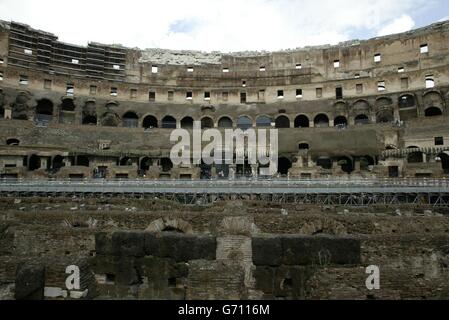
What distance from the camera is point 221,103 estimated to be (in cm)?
4722

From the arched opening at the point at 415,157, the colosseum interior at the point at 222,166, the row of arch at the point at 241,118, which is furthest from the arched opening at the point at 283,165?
the arched opening at the point at 415,157

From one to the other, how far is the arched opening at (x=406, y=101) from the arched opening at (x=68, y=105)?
129ft

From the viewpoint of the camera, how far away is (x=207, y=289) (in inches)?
235

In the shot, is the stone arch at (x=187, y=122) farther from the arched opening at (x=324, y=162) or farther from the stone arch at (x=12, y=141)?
the stone arch at (x=12, y=141)

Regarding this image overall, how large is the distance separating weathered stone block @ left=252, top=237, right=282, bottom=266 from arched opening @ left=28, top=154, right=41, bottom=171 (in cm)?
2811

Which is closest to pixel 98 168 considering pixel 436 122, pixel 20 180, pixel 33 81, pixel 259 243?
pixel 20 180

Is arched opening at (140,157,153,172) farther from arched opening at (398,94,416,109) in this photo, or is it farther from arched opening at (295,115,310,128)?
arched opening at (398,94,416,109)

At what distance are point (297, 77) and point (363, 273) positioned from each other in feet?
148

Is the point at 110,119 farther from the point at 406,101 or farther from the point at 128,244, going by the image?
the point at 128,244

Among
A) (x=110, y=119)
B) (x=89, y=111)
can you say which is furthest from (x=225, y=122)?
(x=89, y=111)

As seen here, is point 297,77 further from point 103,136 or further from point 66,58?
point 66,58

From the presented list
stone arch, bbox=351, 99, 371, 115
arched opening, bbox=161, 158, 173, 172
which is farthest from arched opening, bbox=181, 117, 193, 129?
stone arch, bbox=351, 99, 371, 115

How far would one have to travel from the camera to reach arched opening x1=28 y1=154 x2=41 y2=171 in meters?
30.7

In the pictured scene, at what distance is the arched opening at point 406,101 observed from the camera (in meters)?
41.5
